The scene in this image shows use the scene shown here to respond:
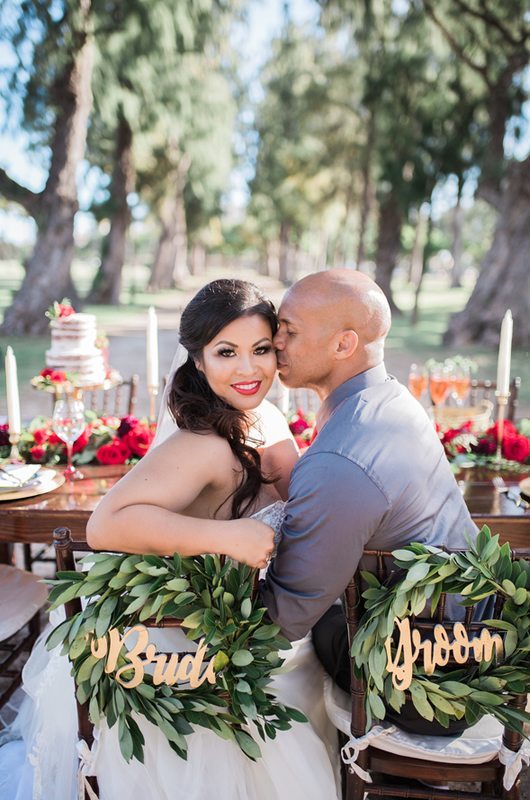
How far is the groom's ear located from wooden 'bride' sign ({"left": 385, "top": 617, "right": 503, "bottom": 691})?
0.88 meters

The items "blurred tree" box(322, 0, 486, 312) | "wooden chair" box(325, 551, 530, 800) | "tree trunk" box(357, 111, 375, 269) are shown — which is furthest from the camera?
"tree trunk" box(357, 111, 375, 269)

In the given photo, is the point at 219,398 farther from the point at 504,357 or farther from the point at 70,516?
the point at 504,357

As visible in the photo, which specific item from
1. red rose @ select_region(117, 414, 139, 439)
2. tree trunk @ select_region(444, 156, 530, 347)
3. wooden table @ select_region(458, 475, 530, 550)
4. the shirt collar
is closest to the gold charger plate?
red rose @ select_region(117, 414, 139, 439)

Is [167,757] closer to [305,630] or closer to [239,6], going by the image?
[305,630]

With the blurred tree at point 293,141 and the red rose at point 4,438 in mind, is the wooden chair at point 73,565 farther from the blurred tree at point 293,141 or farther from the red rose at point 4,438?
the blurred tree at point 293,141

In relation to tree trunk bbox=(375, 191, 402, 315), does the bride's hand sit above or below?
below

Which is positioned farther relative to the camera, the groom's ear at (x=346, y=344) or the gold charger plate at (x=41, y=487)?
the gold charger plate at (x=41, y=487)

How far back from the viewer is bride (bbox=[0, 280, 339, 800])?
1.88 m

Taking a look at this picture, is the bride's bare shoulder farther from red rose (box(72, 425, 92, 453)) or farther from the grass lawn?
the grass lawn

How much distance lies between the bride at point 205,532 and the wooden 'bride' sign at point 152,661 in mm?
222

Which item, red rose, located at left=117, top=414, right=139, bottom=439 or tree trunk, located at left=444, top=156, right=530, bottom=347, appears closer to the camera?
red rose, located at left=117, top=414, right=139, bottom=439

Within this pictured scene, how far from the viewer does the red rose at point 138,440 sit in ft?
11.6

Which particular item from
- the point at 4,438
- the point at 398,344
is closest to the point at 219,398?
the point at 4,438

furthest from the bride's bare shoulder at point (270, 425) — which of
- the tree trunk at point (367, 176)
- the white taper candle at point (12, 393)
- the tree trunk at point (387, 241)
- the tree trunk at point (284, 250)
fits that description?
the tree trunk at point (284, 250)
